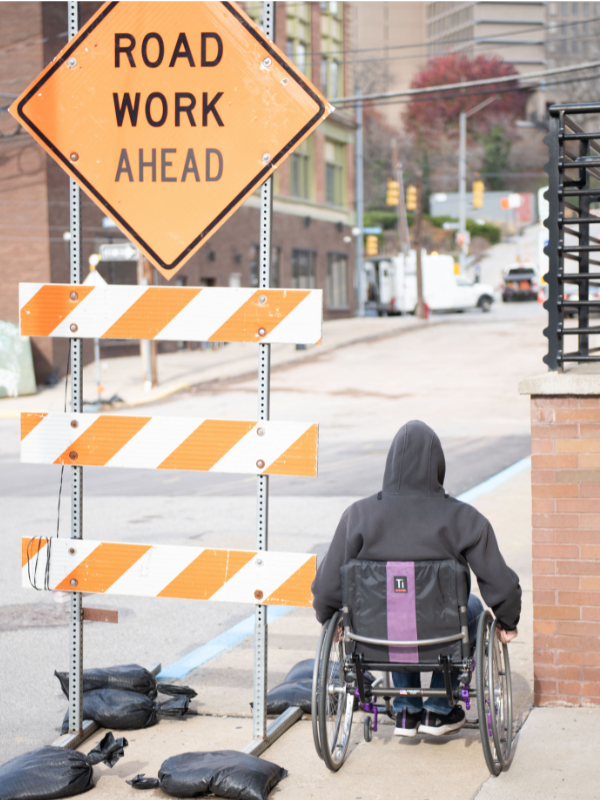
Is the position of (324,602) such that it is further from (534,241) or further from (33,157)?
(534,241)

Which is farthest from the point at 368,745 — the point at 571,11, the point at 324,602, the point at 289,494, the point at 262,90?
the point at 571,11

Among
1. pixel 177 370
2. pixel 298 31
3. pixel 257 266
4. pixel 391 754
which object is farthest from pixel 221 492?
pixel 298 31

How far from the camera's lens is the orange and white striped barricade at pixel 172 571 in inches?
166

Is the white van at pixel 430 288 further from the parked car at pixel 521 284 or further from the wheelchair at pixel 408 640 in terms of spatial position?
the wheelchair at pixel 408 640

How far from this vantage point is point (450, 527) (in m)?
3.82

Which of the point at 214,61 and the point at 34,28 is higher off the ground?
the point at 34,28

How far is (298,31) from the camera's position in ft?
142

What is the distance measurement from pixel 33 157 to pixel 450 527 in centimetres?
2555

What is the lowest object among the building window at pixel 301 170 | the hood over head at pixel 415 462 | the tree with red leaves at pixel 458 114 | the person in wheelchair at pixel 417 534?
the person in wheelchair at pixel 417 534

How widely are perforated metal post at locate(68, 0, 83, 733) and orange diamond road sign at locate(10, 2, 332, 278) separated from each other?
0.19 m

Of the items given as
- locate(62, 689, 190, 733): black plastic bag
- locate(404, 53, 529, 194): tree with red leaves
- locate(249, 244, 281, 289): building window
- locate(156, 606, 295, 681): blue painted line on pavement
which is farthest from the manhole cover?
locate(404, 53, 529, 194): tree with red leaves

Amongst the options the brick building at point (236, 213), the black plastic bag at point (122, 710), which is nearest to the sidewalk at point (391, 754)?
the black plastic bag at point (122, 710)

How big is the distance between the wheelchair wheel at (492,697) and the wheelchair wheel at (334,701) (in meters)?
0.54

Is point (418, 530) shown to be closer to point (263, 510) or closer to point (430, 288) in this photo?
point (263, 510)
